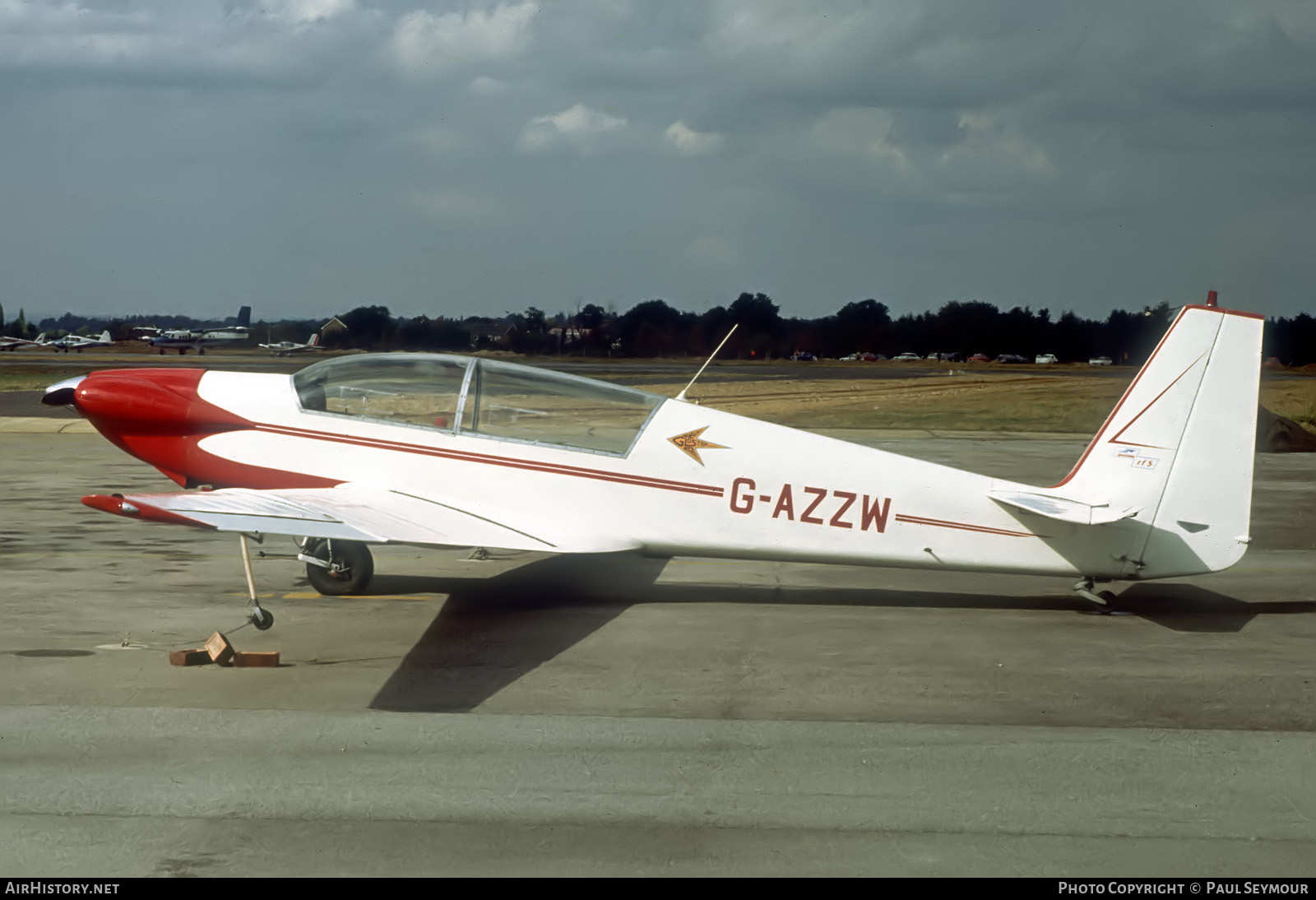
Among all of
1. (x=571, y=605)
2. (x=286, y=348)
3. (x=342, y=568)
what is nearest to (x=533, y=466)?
(x=571, y=605)

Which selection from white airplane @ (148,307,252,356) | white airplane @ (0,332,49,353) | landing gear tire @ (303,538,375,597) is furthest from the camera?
white airplane @ (148,307,252,356)

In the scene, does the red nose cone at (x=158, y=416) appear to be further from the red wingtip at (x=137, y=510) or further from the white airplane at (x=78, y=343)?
the white airplane at (x=78, y=343)

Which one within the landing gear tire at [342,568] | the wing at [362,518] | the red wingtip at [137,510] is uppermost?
the red wingtip at [137,510]

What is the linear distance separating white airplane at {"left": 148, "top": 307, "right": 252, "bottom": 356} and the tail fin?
316 ft

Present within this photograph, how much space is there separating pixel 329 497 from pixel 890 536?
4401 mm

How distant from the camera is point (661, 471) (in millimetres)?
9148

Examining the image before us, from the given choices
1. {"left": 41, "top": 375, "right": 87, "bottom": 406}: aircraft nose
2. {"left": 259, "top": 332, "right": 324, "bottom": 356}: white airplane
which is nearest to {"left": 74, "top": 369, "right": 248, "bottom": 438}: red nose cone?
{"left": 41, "top": 375, "right": 87, "bottom": 406}: aircraft nose

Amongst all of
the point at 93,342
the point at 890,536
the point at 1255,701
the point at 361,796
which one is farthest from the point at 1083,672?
the point at 93,342

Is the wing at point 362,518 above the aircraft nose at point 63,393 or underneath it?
underneath

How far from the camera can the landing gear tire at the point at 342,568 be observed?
9.55m

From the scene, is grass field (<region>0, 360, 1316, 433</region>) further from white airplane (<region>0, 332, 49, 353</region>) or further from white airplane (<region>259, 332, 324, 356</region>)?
white airplane (<region>0, 332, 49, 353</region>)

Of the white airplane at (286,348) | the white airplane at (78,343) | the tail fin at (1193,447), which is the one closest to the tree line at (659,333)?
the tail fin at (1193,447)

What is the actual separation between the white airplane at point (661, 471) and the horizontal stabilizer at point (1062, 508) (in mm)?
18

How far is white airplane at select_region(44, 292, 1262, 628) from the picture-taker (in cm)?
877
